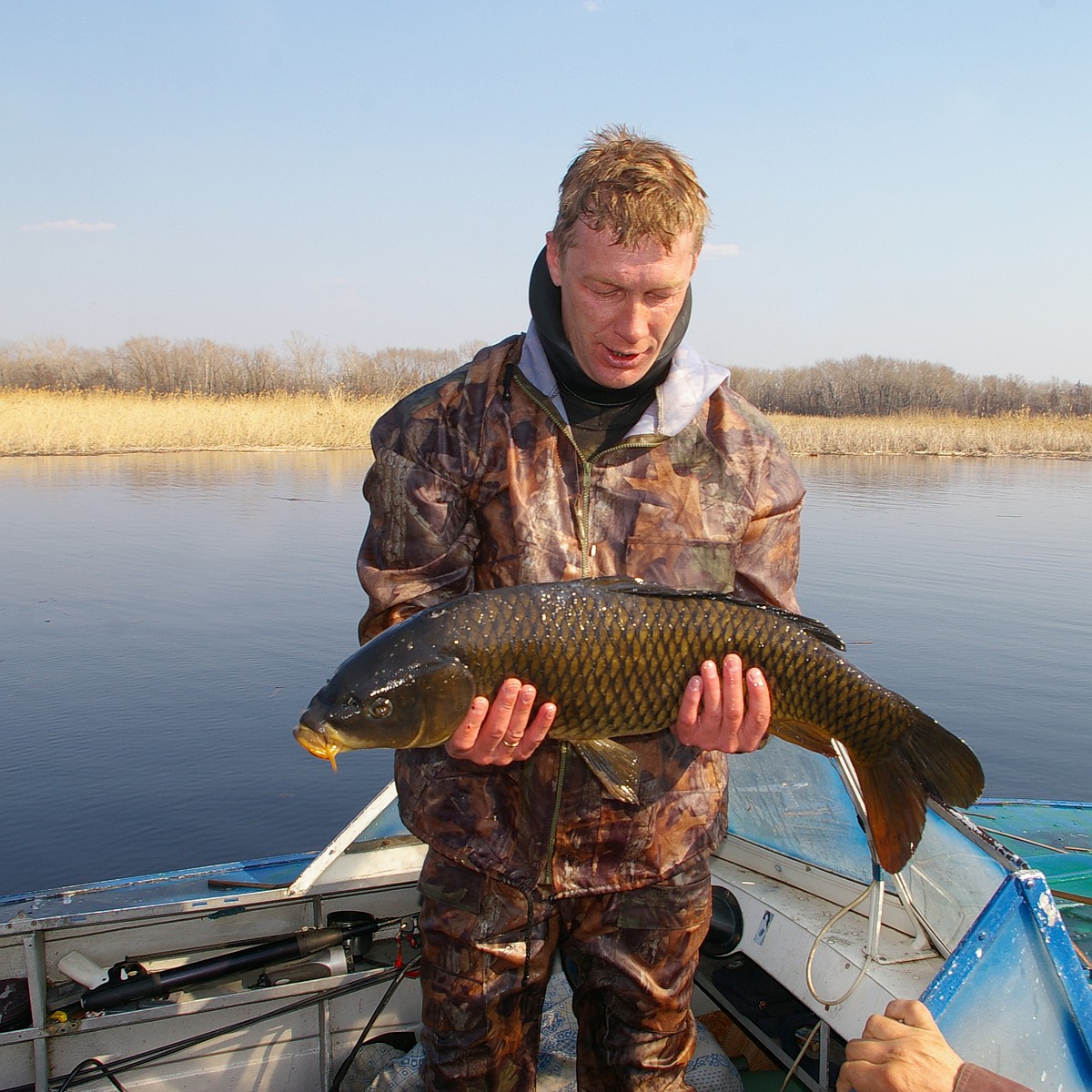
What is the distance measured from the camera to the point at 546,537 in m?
2.61

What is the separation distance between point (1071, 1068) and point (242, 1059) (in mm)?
2649

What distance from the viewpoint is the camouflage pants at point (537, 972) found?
8.30 ft

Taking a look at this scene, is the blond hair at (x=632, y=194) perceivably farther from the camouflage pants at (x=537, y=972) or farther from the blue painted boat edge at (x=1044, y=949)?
the blue painted boat edge at (x=1044, y=949)

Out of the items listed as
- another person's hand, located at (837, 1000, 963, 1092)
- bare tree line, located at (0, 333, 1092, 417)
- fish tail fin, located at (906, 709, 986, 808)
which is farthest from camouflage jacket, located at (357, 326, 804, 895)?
bare tree line, located at (0, 333, 1092, 417)

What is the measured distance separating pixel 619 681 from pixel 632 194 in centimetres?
113

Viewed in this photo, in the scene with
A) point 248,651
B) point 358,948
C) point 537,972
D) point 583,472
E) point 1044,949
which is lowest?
point 248,651

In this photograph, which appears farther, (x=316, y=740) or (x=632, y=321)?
(x=632, y=321)

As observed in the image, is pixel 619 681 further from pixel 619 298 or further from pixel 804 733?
pixel 619 298

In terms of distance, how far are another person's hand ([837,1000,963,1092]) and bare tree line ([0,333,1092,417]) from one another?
47.1 meters

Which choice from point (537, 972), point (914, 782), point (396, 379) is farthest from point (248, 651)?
point (396, 379)

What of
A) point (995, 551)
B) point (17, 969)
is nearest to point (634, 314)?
point (17, 969)

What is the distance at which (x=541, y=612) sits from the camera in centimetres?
243

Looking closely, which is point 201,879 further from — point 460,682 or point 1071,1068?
point 1071,1068

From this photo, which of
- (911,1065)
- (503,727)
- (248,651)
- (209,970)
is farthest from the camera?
(248,651)
